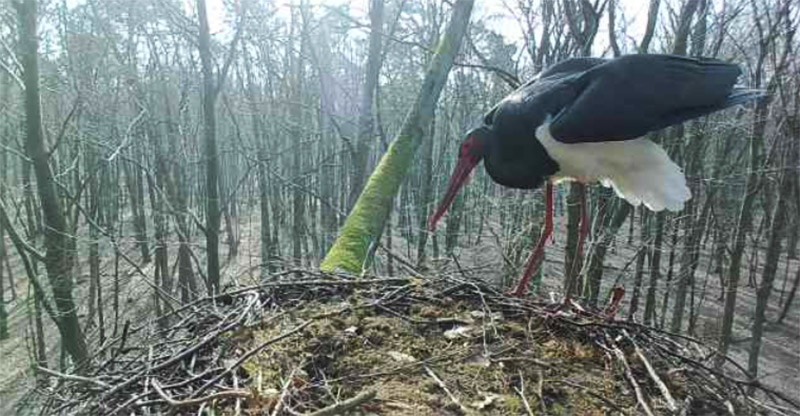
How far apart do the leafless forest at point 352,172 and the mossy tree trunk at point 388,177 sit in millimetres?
32

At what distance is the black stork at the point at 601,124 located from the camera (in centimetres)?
263

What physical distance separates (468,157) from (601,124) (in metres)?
0.88

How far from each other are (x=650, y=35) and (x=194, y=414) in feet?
20.9

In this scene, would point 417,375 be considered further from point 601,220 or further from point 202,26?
point 202,26

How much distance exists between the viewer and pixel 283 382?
2.03 m

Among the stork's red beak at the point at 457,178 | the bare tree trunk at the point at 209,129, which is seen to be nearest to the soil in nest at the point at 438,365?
the stork's red beak at the point at 457,178

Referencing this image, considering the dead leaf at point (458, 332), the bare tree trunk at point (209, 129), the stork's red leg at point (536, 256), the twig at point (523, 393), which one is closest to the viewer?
the twig at point (523, 393)

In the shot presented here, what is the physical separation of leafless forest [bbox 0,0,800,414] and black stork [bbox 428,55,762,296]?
1.73ft

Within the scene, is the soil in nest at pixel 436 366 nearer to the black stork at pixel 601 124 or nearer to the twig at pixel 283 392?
the twig at pixel 283 392

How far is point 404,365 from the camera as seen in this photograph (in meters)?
2.25

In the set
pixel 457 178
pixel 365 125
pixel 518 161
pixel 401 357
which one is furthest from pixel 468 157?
pixel 365 125

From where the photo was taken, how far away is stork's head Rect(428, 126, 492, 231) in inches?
127

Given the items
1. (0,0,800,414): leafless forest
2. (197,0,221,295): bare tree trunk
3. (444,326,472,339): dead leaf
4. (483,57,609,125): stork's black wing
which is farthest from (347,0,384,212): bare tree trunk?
(444,326,472,339): dead leaf

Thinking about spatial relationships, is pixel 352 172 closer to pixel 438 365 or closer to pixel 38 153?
pixel 38 153
